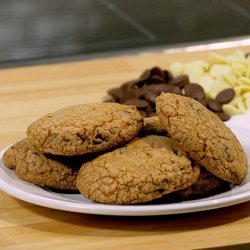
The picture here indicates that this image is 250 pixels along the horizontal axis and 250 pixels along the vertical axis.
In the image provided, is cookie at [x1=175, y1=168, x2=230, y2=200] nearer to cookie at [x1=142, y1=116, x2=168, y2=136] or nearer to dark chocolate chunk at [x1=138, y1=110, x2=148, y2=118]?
cookie at [x1=142, y1=116, x2=168, y2=136]

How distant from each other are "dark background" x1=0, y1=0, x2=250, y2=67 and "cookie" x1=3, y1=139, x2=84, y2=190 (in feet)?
2.53

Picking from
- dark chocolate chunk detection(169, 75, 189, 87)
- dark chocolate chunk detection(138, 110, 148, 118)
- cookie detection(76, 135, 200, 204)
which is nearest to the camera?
cookie detection(76, 135, 200, 204)

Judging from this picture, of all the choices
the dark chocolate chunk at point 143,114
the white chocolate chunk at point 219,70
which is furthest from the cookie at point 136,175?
the white chocolate chunk at point 219,70

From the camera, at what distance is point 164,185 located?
1131mm

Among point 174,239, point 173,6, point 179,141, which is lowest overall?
point 173,6

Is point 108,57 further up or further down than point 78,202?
further down

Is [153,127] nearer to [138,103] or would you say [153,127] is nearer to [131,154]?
[131,154]

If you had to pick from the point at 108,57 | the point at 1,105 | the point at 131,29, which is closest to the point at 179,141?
the point at 1,105

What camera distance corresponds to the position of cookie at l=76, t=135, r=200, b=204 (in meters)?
1.13

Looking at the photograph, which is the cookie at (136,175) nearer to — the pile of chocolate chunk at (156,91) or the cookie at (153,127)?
the cookie at (153,127)

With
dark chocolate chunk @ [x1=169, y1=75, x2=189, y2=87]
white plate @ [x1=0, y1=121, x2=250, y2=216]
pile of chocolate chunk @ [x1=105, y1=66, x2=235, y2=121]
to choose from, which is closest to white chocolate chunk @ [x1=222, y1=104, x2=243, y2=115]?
pile of chocolate chunk @ [x1=105, y1=66, x2=235, y2=121]

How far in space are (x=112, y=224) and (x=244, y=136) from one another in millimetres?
295

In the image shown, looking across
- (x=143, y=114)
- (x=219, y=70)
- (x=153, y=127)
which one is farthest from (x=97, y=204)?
(x=219, y=70)

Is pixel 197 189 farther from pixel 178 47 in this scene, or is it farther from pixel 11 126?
pixel 178 47
